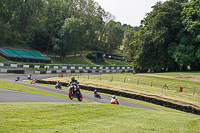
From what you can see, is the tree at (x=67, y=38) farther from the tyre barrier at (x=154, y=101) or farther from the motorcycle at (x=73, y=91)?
the motorcycle at (x=73, y=91)

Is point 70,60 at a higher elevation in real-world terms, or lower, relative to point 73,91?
higher

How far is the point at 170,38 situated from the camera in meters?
60.2

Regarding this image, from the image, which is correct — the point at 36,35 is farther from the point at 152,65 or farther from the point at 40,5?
the point at 152,65

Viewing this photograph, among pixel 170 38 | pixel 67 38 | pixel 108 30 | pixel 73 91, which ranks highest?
pixel 108 30

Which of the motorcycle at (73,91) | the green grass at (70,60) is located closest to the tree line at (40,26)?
the green grass at (70,60)

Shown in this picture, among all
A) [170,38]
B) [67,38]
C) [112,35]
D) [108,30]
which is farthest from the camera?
[108,30]

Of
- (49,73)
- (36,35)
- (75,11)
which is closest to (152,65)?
(49,73)

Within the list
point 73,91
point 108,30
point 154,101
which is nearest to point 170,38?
point 154,101

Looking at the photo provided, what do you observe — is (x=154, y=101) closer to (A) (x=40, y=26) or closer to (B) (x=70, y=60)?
(B) (x=70, y=60)

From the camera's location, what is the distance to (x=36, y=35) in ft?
272

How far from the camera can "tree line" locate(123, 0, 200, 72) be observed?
54.1m

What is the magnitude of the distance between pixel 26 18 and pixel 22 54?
24.1 m

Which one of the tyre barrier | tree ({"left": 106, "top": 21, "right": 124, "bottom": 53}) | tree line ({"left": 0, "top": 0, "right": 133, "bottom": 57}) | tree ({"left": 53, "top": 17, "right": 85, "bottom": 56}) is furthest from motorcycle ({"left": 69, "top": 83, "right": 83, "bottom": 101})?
tree ({"left": 106, "top": 21, "right": 124, "bottom": 53})

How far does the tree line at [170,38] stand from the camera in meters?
54.1
